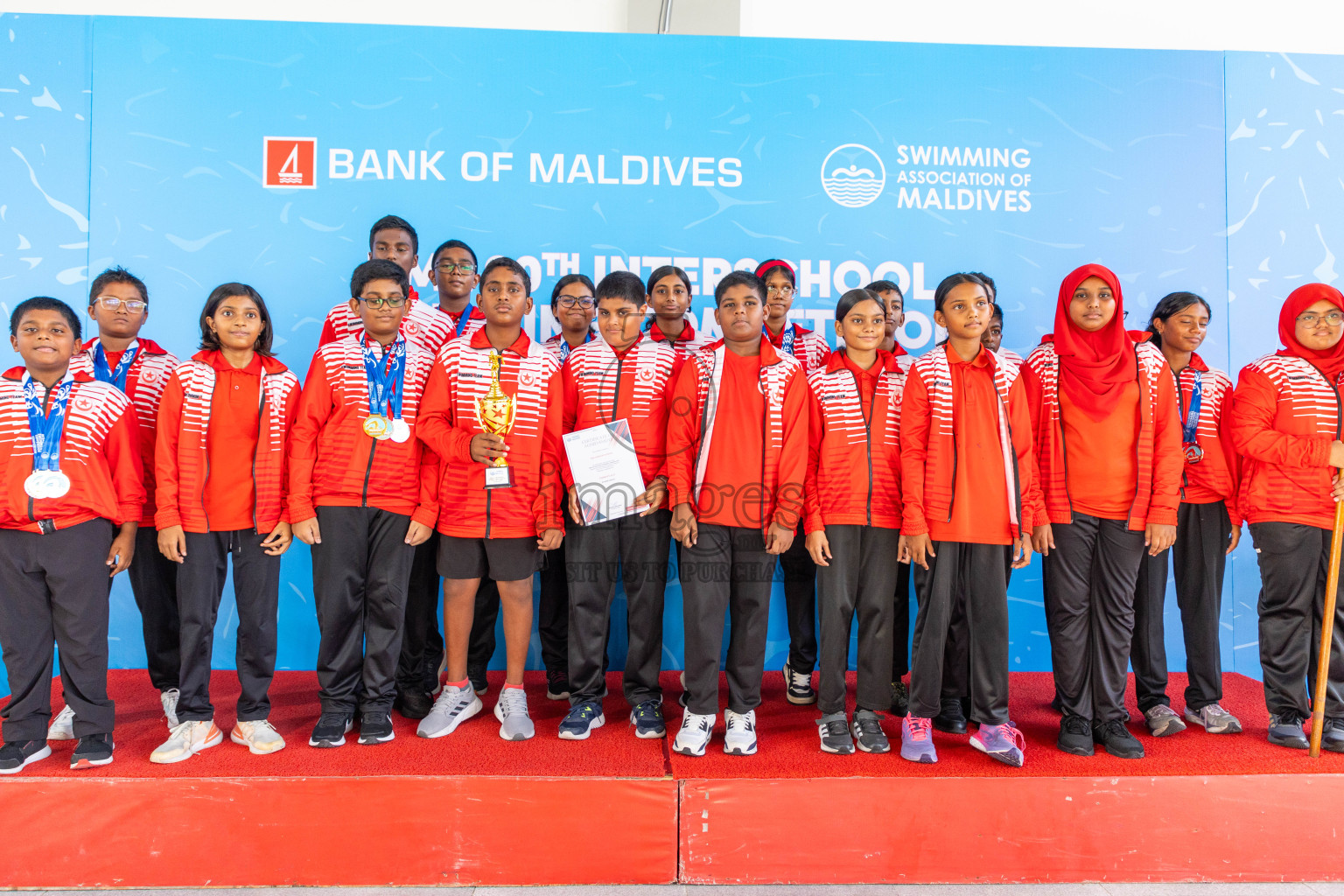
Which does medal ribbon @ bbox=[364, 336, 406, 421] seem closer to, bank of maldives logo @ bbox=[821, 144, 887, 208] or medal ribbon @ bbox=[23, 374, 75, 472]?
medal ribbon @ bbox=[23, 374, 75, 472]

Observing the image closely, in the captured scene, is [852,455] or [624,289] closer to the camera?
[852,455]

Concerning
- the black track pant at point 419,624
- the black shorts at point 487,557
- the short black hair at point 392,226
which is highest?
the short black hair at point 392,226

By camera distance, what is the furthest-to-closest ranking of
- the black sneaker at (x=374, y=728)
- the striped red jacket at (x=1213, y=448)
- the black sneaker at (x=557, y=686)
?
the black sneaker at (x=557, y=686), the striped red jacket at (x=1213, y=448), the black sneaker at (x=374, y=728)

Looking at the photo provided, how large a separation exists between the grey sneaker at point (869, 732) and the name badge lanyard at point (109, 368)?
10.1ft

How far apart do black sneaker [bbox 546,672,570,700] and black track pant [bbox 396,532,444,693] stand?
494 mm

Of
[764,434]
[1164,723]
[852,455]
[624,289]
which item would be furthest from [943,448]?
[1164,723]

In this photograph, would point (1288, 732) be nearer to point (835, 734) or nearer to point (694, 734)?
point (835, 734)

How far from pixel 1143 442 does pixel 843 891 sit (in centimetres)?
188

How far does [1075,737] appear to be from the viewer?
9.28ft

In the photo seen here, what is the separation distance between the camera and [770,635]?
4.12 metres

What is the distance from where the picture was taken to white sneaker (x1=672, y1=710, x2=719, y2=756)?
2.72 metres

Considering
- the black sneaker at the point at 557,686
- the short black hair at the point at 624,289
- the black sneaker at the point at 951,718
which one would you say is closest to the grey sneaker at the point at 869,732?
the black sneaker at the point at 951,718

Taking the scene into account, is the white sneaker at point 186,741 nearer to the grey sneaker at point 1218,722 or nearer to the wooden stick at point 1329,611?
the grey sneaker at point 1218,722

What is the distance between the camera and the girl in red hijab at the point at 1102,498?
2867 millimetres
